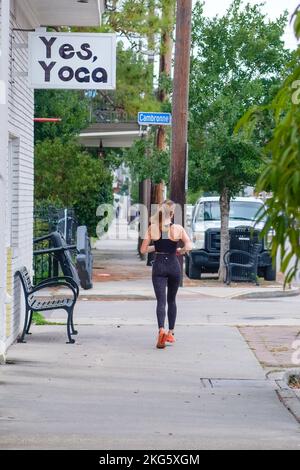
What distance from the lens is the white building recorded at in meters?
12.8

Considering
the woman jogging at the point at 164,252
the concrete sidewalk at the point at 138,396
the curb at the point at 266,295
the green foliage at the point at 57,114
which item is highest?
the green foliage at the point at 57,114

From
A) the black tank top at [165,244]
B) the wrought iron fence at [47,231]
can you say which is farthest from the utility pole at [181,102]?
the black tank top at [165,244]

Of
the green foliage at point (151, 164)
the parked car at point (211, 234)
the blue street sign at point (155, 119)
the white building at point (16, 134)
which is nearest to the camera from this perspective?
the white building at point (16, 134)

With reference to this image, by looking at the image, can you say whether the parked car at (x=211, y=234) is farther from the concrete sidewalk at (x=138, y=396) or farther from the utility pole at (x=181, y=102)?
the concrete sidewalk at (x=138, y=396)

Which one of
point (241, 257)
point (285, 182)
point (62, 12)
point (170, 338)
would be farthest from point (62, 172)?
point (285, 182)

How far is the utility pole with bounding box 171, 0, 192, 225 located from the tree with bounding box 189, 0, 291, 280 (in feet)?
3.36

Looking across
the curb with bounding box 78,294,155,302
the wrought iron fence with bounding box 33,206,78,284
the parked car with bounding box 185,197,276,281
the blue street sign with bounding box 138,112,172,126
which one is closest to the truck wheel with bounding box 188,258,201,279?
the parked car with bounding box 185,197,276,281

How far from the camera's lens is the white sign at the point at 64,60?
14.3 meters

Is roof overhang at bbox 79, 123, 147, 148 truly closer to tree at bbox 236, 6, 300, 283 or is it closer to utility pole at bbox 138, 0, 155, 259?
utility pole at bbox 138, 0, 155, 259

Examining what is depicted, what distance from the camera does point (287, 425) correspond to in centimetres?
970

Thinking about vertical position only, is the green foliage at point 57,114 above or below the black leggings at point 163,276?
above

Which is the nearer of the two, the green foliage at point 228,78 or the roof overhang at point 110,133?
the green foliage at point 228,78

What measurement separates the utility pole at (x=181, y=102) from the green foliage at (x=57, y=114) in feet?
28.1
